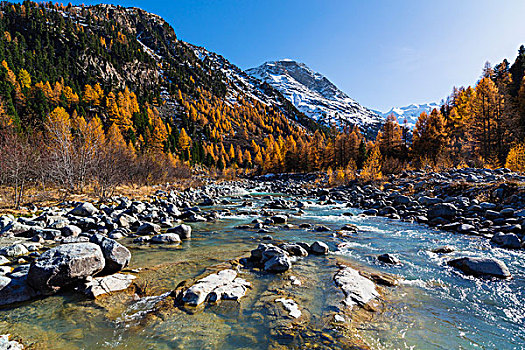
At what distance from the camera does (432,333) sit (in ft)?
13.1

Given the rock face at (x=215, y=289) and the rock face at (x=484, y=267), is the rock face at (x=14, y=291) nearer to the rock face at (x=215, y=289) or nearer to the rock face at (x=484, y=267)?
the rock face at (x=215, y=289)

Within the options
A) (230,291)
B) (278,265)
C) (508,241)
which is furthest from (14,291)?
(508,241)

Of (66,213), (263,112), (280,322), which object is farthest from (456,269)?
(263,112)

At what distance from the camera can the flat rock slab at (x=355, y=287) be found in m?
4.90

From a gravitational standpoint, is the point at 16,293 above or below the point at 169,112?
below

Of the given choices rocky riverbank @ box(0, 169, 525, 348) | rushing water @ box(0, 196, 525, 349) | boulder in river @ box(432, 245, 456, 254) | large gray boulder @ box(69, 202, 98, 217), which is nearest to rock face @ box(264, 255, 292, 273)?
rocky riverbank @ box(0, 169, 525, 348)

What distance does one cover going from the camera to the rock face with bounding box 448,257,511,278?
19.8ft

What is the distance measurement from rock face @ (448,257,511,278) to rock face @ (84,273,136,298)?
8.96 metres

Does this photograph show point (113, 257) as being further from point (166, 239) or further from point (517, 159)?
point (517, 159)

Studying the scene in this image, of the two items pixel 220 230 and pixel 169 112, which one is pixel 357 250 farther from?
pixel 169 112

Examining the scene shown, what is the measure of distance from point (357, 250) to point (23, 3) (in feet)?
643

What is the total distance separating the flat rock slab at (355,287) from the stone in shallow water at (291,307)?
107cm

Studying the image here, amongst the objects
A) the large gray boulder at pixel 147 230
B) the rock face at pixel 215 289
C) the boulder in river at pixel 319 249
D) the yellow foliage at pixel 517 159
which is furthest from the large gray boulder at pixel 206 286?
the yellow foliage at pixel 517 159

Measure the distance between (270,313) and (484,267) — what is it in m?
6.08
